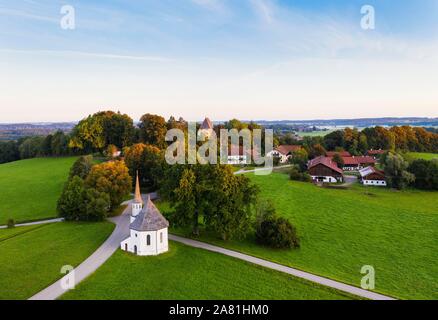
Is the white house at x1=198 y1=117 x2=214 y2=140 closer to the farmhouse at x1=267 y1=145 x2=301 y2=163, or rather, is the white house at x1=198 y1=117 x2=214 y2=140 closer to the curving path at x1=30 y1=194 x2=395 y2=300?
the farmhouse at x1=267 y1=145 x2=301 y2=163

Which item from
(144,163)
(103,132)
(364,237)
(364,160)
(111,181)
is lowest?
(364,237)

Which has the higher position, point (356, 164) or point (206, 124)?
point (206, 124)

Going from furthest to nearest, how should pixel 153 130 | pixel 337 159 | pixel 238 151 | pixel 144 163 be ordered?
pixel 238 151 → pixel 153 130 → pixel 337 159 → pixel 144 163

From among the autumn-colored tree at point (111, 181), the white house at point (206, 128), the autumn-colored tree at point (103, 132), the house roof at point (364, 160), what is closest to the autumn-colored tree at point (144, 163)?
the autumn-colored tree at point (111, 181)

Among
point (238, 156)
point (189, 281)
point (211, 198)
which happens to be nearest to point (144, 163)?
point (211, 198)

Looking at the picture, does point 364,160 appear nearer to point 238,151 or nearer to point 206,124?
point 238,151

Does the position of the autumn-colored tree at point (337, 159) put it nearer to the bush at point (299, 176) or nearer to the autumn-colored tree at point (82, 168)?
the bush at point (299, 176)
